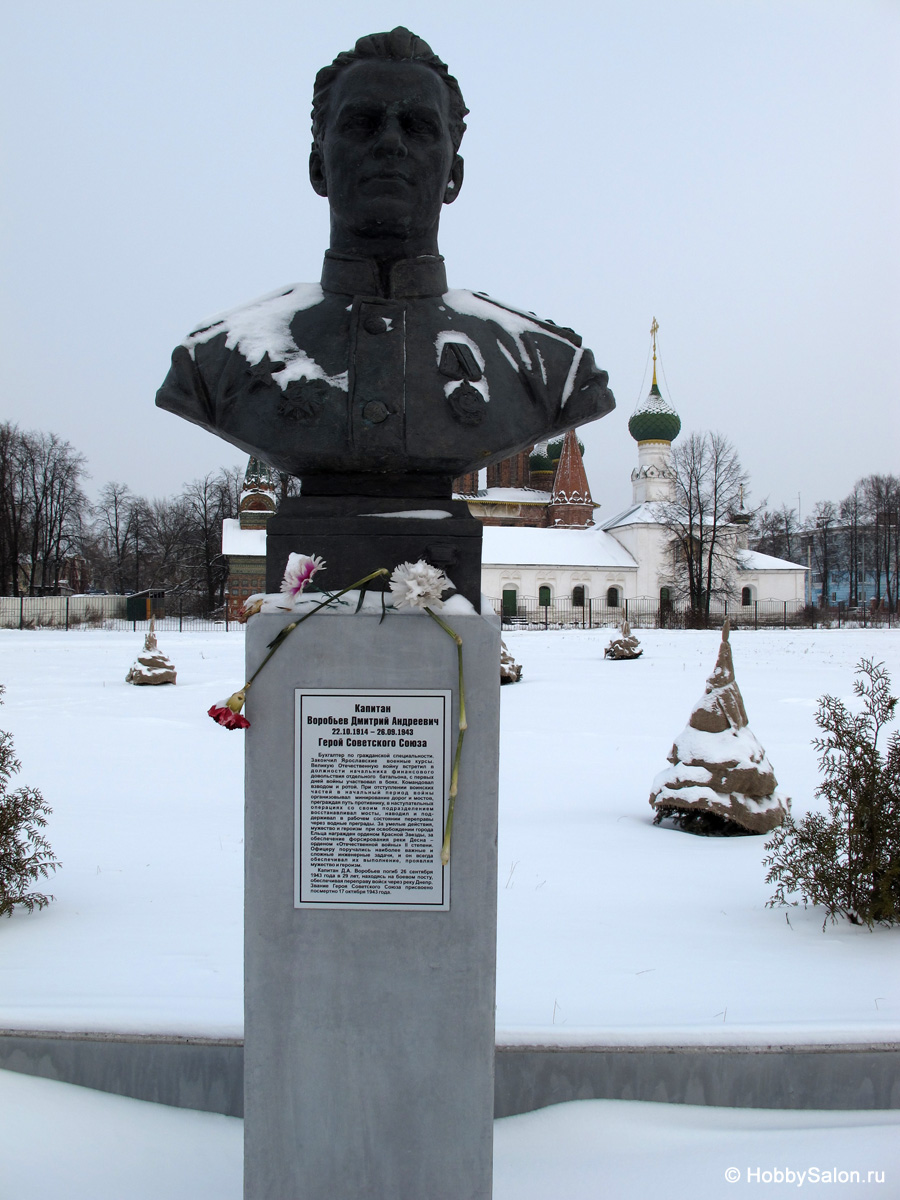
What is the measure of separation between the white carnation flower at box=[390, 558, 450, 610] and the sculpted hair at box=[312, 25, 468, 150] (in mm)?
1360

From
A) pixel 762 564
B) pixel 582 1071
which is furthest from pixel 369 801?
pixel 762 564

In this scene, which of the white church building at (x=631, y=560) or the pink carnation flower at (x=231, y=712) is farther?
the white church building at (x=631, y=560)

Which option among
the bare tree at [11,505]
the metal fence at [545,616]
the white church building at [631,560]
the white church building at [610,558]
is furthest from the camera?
the white church building at [631,560]

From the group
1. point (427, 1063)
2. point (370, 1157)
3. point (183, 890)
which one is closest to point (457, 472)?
point (427, 1063)

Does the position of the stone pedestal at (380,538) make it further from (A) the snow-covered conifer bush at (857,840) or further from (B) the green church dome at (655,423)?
(B) the green church dome at (655,423)

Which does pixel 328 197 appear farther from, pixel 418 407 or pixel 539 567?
pixel 539 567

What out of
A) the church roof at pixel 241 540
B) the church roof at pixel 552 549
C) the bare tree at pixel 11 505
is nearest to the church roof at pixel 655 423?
the church roof at pixel 552 549

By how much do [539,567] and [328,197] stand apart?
3977 cm

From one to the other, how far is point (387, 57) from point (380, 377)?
2.95 ft

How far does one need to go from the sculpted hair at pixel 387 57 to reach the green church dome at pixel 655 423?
153ft

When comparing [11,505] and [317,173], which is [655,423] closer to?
[11,505]

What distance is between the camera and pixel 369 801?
2359mm

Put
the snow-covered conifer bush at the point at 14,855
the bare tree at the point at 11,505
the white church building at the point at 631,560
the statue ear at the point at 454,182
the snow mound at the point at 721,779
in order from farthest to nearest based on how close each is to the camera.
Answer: the white church building at the point at 631,560, the bare tree at the point at 11,505, the snow mound at the point at 721,779, the snow-covered conifer bush at the point at 14,855, the statue ear at the point at 454,182

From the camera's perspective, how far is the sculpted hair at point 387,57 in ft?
8.07
